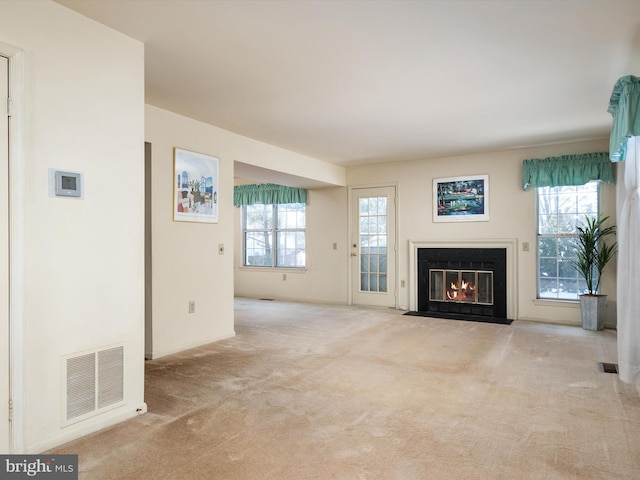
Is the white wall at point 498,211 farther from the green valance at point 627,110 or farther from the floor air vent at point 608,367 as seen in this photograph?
the green valance at point 627,110

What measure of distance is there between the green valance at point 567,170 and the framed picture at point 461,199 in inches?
23.9

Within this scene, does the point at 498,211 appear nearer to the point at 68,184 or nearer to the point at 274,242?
the point at 274,242

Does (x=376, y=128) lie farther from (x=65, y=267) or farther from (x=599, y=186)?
(x=65, y=267)

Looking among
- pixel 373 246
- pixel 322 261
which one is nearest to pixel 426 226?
pixel 373 246

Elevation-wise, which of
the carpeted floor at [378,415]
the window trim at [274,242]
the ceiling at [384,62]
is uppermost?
the ceiling at [384,62]

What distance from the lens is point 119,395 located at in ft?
8.79

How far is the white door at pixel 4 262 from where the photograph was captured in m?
2.13

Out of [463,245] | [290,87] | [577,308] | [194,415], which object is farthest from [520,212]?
[194,415]

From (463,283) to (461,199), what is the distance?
129 centimetres

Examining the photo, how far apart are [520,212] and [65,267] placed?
18.8 feet

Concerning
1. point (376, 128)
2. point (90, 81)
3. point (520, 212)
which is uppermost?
point (376, 128)

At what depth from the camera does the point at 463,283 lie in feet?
21.6

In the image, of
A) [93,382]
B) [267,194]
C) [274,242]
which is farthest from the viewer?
[274,242]

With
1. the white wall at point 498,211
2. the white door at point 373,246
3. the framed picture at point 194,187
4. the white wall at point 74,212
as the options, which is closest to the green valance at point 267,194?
the white door at point 373,246
